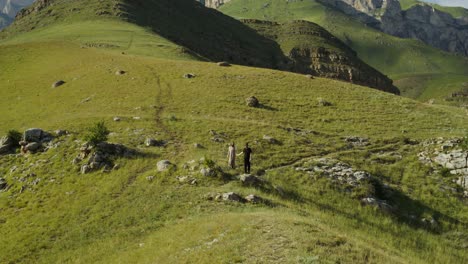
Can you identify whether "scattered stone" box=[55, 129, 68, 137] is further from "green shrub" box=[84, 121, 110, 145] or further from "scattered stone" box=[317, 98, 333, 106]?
"scattered stone" box=[317, 98, 333, 106]

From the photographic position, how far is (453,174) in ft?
116

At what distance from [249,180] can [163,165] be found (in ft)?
23.5

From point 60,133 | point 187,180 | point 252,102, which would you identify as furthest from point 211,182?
point 252,102

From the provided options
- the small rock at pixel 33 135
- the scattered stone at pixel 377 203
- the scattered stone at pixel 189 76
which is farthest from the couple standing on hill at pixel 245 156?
the scattered stone at pixel 189 76

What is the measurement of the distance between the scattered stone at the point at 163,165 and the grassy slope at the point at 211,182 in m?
0.99

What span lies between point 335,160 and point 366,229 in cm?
1123

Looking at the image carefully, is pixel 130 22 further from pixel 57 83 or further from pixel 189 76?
pixel 189 76

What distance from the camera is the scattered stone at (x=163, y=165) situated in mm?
30841

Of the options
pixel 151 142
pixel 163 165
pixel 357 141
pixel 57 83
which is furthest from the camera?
pixel 57 83

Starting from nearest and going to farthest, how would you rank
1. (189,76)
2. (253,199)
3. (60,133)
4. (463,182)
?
(253,199)
(463,182)
(60,133)
(189,76)

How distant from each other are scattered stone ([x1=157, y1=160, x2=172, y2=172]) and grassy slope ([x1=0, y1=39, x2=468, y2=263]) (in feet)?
3.23

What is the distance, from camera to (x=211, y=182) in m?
28.4

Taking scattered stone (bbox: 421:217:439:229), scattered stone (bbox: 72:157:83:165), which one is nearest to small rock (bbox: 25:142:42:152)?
scattered stone (bbox: 72:157:83:165)

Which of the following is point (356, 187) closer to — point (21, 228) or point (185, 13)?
point (21, 228)
